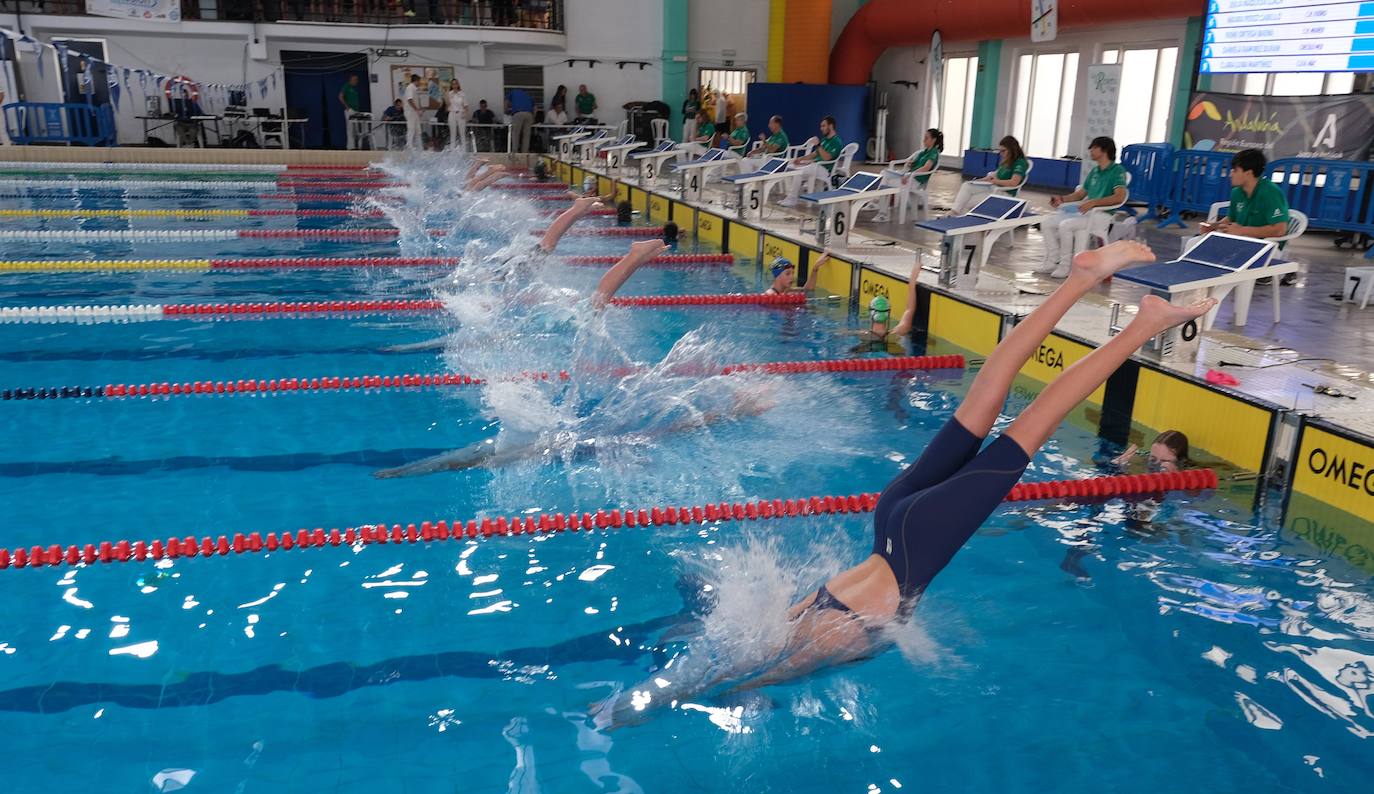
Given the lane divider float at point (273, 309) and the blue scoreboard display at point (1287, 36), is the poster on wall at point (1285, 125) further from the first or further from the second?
the lane divider float at point (273, 309)

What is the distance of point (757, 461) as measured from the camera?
4.42 m

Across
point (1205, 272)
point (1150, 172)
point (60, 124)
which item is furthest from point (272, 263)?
point (60, 124)

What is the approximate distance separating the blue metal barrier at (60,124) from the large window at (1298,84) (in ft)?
56.4

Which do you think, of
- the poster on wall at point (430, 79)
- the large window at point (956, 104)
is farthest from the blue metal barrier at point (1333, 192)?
the poster on wall at point (430, 79)

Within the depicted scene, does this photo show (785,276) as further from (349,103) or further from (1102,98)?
(349,103)

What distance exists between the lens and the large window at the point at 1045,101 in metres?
15.9

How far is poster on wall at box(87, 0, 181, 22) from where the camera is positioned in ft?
58.1

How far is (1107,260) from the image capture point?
2.85 m

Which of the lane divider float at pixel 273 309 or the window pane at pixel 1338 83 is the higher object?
the window pane at pixel 1338 83

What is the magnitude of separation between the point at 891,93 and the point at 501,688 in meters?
19.2

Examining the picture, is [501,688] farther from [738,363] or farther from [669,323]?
[669,323]

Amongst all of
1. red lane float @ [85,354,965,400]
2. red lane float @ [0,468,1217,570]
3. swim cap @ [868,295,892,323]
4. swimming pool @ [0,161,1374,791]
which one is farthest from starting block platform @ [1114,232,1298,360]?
swim cap @ [868,295,892,323]

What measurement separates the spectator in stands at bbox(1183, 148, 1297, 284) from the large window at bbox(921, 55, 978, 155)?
40.7ft

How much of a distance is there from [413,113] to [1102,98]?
1158cm
